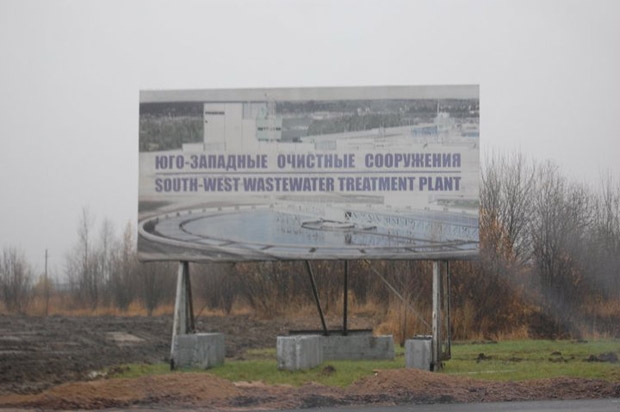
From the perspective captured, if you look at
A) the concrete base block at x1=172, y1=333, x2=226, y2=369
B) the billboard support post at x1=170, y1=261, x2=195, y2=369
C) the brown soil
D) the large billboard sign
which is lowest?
the brown soil

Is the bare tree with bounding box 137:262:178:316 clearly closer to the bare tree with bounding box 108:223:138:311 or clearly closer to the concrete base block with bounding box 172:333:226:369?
the bare tree with bounding box 108:223:138:311

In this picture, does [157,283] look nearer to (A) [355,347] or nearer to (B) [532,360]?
(A) [355,347]

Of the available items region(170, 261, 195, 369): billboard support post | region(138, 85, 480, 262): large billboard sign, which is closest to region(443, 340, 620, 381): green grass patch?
region(138, 85, 480, 262): large billboard sign

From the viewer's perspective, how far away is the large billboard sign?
20.6 meters

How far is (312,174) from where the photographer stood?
2070 cm

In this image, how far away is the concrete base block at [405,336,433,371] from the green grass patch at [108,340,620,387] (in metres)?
0.53

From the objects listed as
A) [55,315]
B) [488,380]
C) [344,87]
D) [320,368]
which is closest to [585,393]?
[488,380]

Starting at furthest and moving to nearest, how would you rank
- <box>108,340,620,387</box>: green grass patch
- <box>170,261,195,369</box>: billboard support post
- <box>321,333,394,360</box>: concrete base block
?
<box>321,333,394,360</box>: concrete base block < <box>170,261,195,369</box>: billboard support post < <box>108,340,620,387</box>: green grass patch

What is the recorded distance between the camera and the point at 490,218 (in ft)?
111

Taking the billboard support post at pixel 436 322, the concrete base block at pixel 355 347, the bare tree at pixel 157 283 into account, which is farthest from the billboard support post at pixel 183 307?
the bare tree at pixel 157 283

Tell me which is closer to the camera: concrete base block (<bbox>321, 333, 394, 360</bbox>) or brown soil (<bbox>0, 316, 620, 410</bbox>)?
brown soil (<bbox>0, 316, 620, 410</bbox>)

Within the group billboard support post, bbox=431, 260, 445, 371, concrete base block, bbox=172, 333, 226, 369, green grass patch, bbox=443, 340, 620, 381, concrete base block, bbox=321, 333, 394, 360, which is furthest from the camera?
concrete base block, bbox=321, 333, 394, 360

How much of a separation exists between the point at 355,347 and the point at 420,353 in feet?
10.2

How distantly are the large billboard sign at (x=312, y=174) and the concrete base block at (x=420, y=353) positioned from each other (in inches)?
71.9
